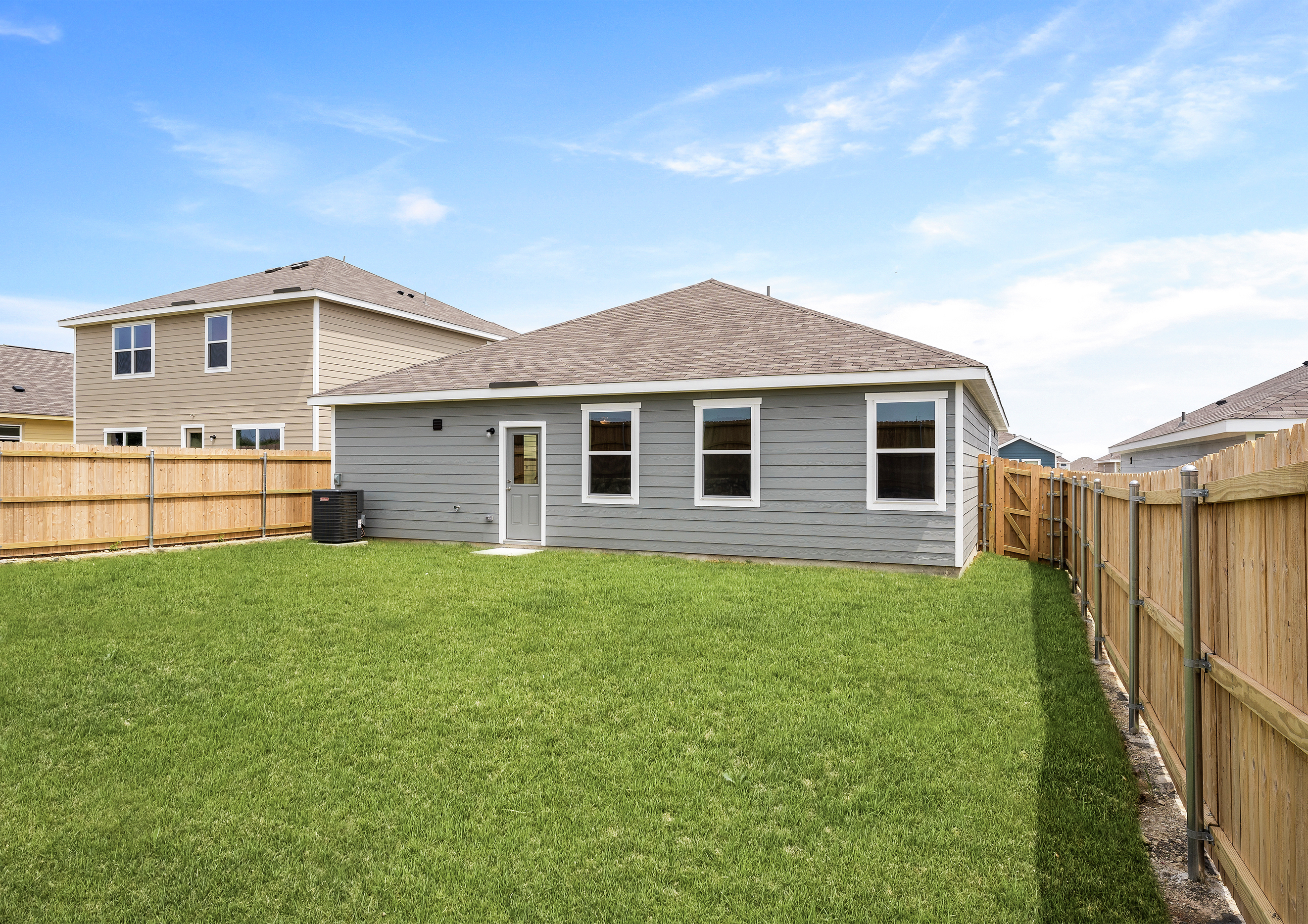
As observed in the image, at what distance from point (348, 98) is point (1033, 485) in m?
15.9

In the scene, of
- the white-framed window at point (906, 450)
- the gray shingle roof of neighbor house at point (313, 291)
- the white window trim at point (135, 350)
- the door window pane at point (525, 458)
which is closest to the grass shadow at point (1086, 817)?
the white-framed window at point (906, 450)

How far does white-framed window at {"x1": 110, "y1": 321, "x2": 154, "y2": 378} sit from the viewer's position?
66.6 feet

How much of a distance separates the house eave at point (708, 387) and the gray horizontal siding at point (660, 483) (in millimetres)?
276

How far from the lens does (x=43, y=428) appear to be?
2578cm

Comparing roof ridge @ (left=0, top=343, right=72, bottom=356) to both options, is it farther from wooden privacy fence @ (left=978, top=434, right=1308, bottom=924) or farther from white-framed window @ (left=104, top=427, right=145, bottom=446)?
wooden privacy fence @ (left=978, top=434, right=1308, bottom=924)

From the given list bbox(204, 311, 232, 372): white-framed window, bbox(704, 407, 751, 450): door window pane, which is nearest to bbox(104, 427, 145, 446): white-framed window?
bbox(204, 311, 232, 372): white-framed window

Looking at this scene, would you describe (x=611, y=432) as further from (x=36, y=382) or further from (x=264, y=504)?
(x=36, y=382)

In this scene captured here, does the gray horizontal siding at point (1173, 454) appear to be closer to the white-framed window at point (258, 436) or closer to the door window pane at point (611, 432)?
the door window pane at point (611, 432)

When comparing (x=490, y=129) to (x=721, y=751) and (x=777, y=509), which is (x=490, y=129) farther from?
(x=721, y=751)

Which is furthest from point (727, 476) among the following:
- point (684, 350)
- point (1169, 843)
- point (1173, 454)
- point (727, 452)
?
point (1173, 454)

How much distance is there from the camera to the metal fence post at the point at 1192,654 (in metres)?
3.29

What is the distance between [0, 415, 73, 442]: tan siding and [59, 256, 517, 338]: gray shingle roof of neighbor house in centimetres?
649

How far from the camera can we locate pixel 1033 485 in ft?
44.4

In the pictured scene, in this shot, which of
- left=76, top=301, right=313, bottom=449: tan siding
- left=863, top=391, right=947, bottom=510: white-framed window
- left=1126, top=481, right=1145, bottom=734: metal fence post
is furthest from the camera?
left=76, top=301, right=313, bottom=449: tan siding
